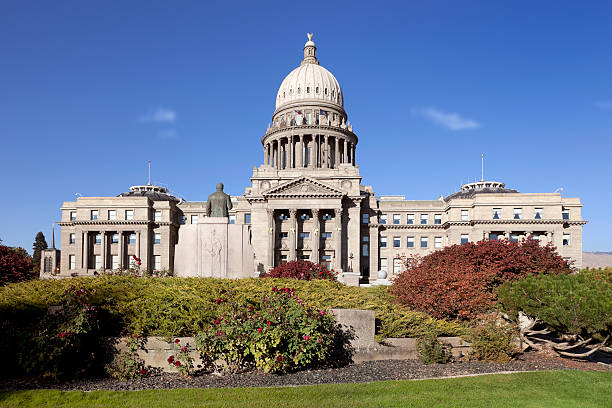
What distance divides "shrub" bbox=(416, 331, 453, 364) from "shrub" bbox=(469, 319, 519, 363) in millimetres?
971

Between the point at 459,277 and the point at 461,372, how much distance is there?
22.9ft

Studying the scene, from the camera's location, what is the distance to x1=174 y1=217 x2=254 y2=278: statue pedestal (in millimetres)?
21547

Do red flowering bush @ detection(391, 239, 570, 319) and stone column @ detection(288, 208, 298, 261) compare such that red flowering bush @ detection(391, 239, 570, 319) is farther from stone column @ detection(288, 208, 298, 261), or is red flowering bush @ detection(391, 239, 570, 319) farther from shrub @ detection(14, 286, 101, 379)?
stone column @ detection(288, 208, 298, 261)

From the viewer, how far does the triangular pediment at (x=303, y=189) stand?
6184 cm

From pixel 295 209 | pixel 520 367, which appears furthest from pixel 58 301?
pixel 295 209

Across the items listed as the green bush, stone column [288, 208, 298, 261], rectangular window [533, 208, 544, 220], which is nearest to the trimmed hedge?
the green bush

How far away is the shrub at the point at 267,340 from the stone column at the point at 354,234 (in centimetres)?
5034

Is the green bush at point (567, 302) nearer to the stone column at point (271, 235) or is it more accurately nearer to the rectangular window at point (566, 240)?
the stone column at point (271, 235)

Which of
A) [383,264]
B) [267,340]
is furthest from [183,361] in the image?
[383,264]

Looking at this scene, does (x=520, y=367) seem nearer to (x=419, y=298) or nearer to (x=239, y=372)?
(x=419, y=298)

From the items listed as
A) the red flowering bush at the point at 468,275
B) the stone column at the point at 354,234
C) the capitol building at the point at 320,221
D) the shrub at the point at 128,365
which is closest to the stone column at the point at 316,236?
the capitol building at the point at 320,221

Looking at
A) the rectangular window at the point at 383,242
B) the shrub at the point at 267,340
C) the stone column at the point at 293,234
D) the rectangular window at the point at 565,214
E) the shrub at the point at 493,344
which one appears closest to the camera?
the shrub at the point at 267,340

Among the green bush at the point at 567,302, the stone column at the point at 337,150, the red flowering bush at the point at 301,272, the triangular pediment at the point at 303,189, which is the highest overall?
the stone column at the point at 337,150

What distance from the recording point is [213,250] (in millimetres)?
21672
